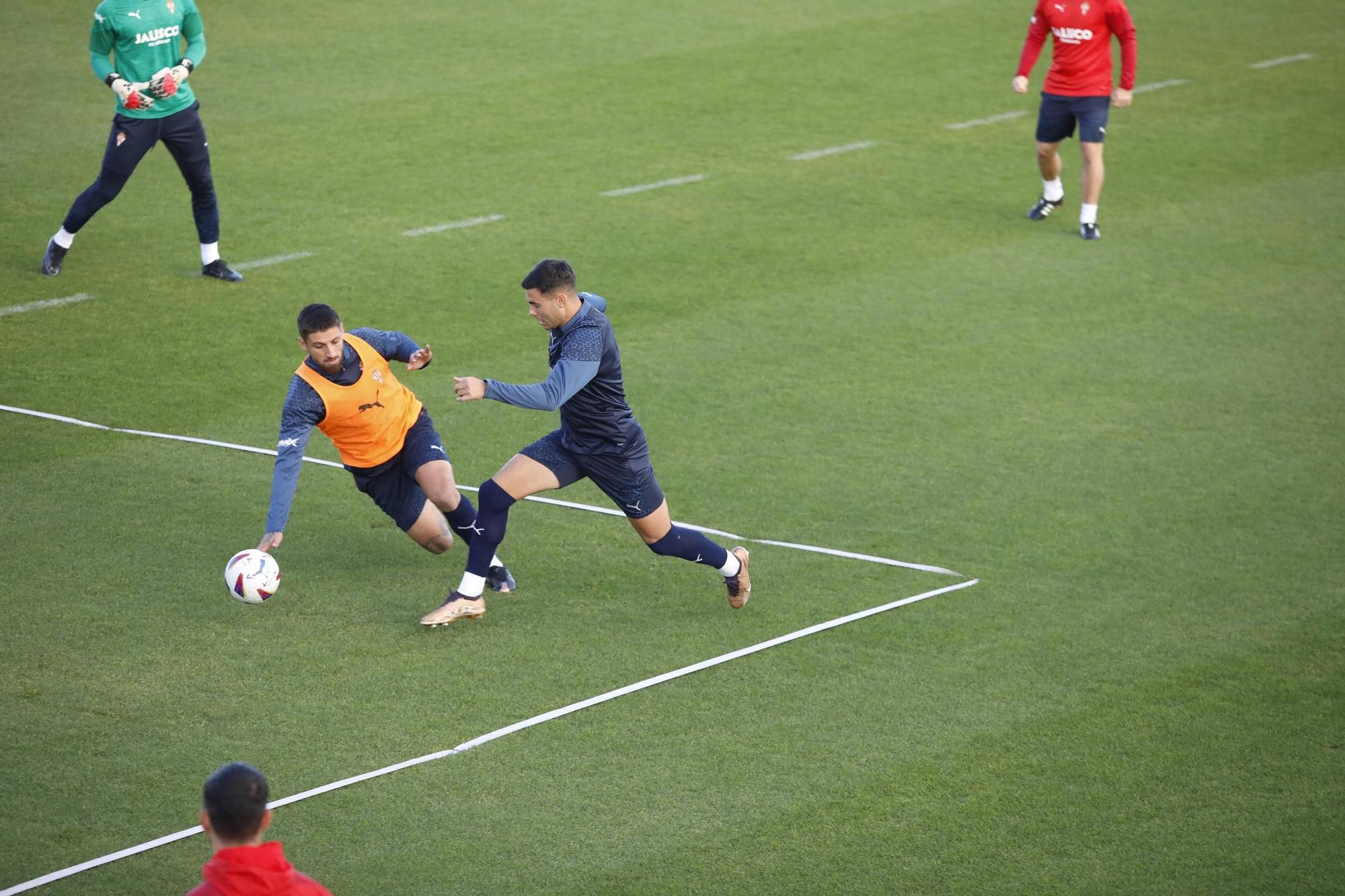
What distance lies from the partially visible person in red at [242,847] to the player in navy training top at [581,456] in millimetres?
3138

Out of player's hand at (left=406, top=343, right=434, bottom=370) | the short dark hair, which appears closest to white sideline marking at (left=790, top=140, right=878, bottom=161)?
player's hand at (left=406, top=343, right=434, bottom=370)

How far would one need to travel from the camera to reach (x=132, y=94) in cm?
1129

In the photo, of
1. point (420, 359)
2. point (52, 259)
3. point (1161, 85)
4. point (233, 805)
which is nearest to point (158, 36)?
point (52, 259)

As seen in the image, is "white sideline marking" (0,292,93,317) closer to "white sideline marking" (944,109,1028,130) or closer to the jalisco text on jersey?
the jalisco text on jersey

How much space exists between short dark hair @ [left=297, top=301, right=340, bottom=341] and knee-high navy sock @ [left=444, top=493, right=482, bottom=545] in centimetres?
123

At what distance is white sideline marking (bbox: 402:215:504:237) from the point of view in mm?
13391

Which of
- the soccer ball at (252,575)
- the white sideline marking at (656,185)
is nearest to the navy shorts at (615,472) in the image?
the soccer ball at (252,575)

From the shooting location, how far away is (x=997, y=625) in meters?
7.70

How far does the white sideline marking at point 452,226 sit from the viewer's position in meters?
13.4

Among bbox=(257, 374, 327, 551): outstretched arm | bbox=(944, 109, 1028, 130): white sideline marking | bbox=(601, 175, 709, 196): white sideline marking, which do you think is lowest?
bbox=(601, 175, 709, 196): white sideline marking

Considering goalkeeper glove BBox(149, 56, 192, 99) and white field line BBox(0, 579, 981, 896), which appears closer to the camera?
white field line BBox(0, 579, 981, 896)

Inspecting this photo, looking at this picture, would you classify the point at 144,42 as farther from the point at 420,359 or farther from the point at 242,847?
the point at 242,847

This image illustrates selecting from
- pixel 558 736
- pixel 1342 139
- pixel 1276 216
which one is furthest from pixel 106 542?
pixel 1342 139

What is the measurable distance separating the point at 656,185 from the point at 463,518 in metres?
7.45
